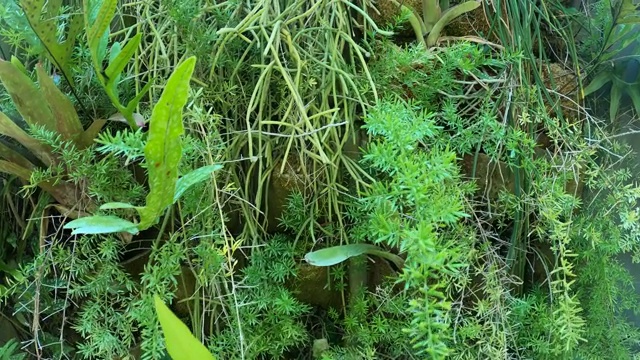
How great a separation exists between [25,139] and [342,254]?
16.1 inches

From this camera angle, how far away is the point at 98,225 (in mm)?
513

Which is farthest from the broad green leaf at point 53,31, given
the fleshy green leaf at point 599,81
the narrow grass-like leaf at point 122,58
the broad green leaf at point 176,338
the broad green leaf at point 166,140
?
the fleshy green leaf at point 599,81

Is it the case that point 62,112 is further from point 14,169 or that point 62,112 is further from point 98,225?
point 98,225

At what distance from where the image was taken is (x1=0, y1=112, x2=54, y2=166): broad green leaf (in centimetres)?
62

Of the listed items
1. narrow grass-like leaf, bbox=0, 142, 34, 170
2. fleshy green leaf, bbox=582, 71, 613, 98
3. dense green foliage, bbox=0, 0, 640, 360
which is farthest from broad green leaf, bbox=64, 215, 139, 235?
fleshy green leaf, bbox=582, 71, 613, 98

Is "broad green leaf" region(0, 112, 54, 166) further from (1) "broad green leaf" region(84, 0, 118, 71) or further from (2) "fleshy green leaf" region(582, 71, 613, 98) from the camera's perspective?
(2) "fleshy green leaf" region(582, 71, 613, 98)

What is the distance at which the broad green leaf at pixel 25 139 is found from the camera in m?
0.62

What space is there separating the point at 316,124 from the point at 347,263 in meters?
0.19

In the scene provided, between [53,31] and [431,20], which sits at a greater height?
[53,31]

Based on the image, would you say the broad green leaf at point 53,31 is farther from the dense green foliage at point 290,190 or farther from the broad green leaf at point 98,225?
the broad green leaf at point 98,225

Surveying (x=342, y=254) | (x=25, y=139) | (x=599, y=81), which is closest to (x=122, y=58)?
(x=25, y=139)

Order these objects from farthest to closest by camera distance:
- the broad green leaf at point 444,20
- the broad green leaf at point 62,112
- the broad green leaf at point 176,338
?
the broad green leaf at point 444,20
the broad green leaf at point 62,112
the broad green leaf at point 176,338

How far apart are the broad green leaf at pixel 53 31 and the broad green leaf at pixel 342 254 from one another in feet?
1.37

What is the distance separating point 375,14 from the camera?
0.81 meters
